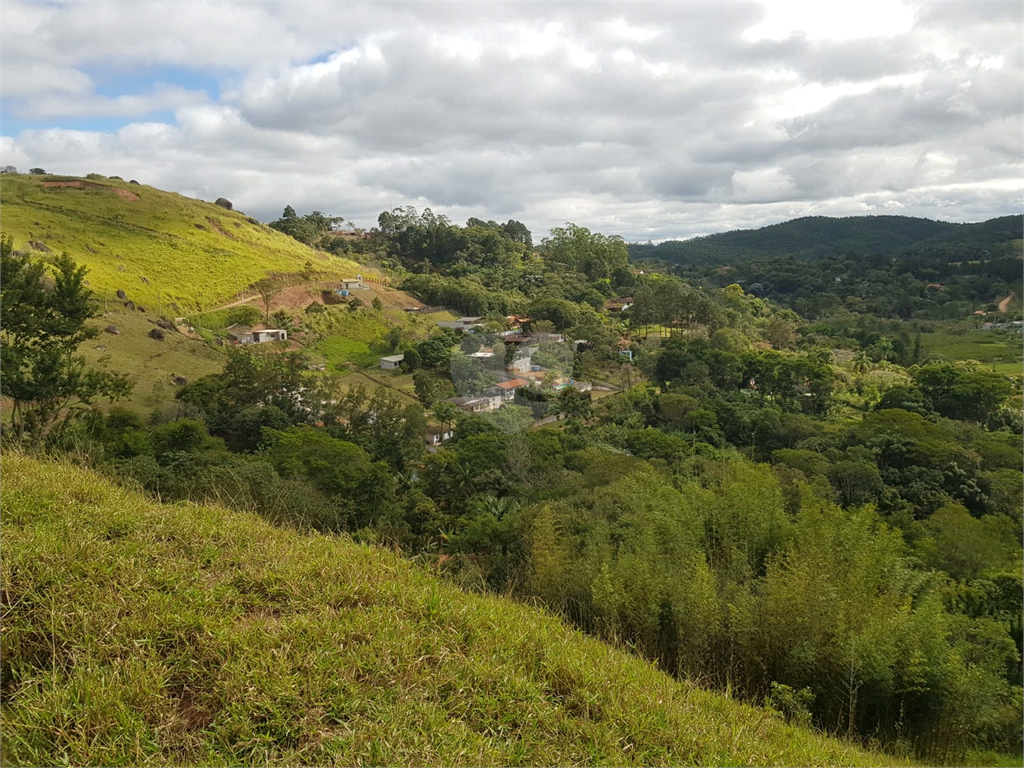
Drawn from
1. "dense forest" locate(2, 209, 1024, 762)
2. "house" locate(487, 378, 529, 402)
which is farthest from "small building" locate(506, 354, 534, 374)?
"dense forest" locate(2, 209, 1024, 762)

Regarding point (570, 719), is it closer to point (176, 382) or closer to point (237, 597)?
point (237, 597)

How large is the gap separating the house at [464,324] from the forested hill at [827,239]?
7816 cm

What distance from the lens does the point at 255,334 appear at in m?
32.0

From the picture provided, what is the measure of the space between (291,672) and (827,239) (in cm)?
13575

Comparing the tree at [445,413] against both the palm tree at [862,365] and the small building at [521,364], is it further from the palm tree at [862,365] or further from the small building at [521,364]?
the palm tree at [862,365]

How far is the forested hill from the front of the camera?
92250 mm

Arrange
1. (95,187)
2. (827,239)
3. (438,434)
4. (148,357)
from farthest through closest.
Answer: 1. (827,239)
2. (95,187)
3. (148,357)
4. (438,434)

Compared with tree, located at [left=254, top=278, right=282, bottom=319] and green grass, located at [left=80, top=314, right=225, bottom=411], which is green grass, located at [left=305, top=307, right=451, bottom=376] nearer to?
tree, located at [left=254, top=278, right=282, bottom=319]

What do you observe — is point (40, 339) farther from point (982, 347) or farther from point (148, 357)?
point (982, 347)

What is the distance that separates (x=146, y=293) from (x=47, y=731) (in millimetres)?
35810

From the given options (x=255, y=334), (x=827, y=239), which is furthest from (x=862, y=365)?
(x=827, y=239)

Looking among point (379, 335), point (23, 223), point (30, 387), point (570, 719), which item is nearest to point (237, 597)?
point (570, 719)

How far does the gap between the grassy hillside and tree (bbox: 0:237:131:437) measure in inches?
756

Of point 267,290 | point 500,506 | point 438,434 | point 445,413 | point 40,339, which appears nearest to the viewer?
point 40,339
